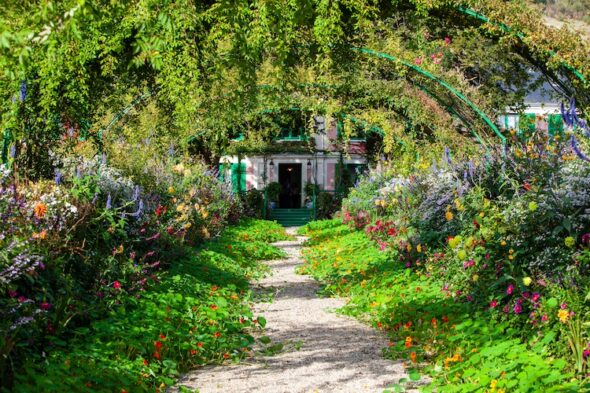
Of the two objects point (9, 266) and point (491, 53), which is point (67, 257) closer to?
point (9, 266)

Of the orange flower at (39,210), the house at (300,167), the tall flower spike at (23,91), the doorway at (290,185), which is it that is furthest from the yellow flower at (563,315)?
the doorway at (290,185)

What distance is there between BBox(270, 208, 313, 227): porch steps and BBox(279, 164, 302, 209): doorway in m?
4.23

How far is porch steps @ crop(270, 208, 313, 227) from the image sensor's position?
2548 centimetres

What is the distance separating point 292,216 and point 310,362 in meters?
21.4

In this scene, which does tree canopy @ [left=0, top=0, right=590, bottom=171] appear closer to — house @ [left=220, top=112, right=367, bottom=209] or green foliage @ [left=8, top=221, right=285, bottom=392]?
green foliage @ [left=8, top=221, right=285, bottom=392]

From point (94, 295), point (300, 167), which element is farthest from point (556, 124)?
point (300, 167)

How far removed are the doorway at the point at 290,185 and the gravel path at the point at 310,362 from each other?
23.8m

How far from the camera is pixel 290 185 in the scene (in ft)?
103

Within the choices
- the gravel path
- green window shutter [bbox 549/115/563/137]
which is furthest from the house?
the gravel path

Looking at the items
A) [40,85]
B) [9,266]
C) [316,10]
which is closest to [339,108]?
[316,10]

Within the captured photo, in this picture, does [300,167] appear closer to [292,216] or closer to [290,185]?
[290,185]

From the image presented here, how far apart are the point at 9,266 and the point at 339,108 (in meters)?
11.9

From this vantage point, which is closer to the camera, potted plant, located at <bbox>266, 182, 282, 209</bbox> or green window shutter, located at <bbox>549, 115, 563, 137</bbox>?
green window shutter, located at <bbox>549, 115, 563, 137</bbox>

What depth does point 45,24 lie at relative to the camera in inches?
114
